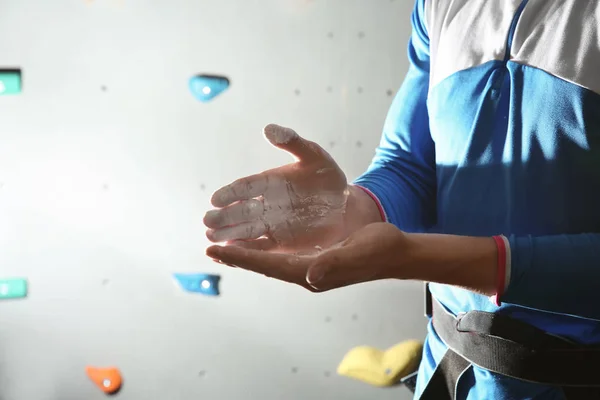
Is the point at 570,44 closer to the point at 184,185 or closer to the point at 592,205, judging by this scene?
the point at 592,205

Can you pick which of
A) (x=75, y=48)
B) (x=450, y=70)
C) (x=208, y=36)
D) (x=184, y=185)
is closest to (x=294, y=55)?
(x=208, y=36)

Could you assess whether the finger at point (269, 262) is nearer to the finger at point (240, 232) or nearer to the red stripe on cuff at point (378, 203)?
the finger at point (240, 232)

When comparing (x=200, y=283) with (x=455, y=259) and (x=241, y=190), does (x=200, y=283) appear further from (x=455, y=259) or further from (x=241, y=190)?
(x=455, y=259)

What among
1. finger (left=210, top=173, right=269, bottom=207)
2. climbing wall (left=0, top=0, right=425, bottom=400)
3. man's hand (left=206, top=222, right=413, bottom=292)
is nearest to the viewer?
man's hand (left=206, top=222, right=413, bottom=292)

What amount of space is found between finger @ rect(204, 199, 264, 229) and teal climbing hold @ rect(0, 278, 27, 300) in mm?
1043

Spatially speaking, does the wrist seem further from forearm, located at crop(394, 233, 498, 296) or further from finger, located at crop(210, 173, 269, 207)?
finger, located at crop(210, 173, 269, 207)

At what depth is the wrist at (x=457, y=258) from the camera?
1.42 feet

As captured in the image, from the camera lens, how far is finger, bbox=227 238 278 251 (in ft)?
1.72

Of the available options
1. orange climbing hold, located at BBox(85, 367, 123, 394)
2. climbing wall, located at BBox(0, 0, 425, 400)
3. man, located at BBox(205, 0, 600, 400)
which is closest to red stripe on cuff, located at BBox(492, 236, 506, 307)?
man, located at BBox(205, 0, 600, 400)

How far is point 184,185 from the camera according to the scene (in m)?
1.32

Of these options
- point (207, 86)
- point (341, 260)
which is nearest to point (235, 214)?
point (341, 260)

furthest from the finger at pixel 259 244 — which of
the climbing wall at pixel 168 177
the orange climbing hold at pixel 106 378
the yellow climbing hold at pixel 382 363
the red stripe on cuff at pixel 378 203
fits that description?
the orange climbing hold at pixel 106 378

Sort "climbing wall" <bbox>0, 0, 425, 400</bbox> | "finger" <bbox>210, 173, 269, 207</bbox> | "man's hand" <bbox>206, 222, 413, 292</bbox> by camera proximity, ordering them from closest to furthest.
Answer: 1. "man's hand" <bbox>206, 222, 413, 292</bbox>
2. "finger" <bbox>210, 173, 269, 207</bbox>
3. "climbing wall" <bbox>0, 0, 425, 400</bbox>

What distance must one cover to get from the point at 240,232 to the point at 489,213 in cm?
25
